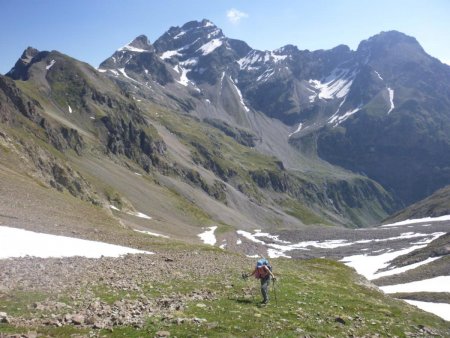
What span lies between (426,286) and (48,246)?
5781cm

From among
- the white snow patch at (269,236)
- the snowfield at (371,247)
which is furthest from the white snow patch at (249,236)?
the white snow patch at (269,236)

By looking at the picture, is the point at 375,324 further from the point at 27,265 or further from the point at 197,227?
the point at 197,227

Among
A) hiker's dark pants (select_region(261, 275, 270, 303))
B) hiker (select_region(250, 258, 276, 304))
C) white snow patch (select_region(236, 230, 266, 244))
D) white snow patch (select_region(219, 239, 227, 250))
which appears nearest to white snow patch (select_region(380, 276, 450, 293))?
hiker (select_region(250, 258, 276, 304))

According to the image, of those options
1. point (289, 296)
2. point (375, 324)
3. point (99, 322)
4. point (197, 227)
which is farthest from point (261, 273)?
point (197, 227)

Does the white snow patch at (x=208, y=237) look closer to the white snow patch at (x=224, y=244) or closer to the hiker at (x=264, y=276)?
the white snow patch at (x=224, y=244)

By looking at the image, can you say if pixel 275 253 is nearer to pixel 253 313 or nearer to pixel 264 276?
pixel 264 276

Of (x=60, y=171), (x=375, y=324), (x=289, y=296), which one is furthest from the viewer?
(x=60, y=171)

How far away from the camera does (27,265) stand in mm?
27844

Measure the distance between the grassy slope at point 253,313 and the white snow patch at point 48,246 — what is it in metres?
9.58

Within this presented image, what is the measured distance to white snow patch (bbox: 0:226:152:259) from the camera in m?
32.7

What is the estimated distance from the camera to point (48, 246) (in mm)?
36156

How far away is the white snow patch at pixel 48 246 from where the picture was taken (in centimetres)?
3273

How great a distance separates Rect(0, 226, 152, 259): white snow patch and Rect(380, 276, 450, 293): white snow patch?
46.6 m

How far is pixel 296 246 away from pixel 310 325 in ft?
457
